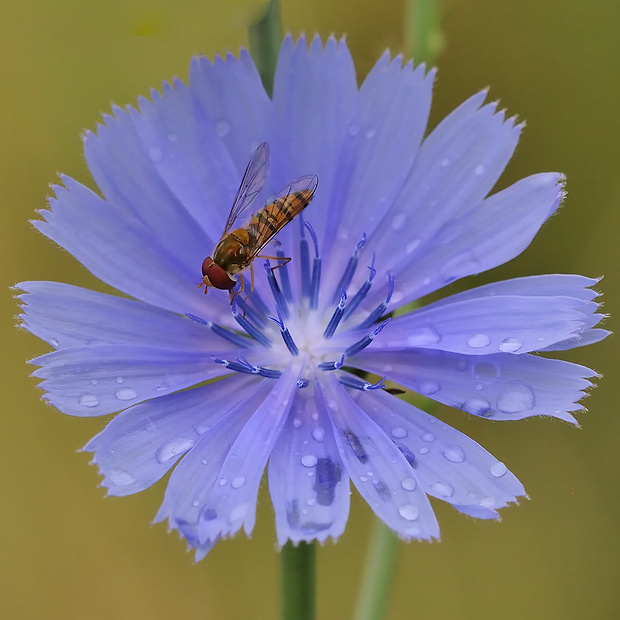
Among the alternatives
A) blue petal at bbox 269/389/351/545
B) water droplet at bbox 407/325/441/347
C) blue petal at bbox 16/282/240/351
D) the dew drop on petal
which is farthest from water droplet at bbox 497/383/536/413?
blue petal at bbox 16/282/240/351

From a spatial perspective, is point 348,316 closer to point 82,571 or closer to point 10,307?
point 10,307

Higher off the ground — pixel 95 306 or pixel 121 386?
pixel 95 306

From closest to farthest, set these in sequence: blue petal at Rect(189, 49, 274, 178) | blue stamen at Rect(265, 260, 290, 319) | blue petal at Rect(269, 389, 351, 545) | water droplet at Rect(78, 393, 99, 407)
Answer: blue petal at Rect(269, 389, 351, 545) < water droplet at Rect(78, 393, 99, 407) < blue petal at Rect(189, 49, 274, 178) < blue stamen at Rect(265, 260, 290, 319)

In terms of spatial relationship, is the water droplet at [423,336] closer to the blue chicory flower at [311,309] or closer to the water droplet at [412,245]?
the blue chicory flower at [311,309]

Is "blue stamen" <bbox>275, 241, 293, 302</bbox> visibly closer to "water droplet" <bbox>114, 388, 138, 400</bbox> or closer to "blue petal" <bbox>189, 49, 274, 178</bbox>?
"blue petal" <bbox>189, 49, 274, 178</bbox>

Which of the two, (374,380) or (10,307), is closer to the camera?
(374,380)

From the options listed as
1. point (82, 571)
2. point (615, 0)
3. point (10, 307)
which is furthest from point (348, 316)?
point (615, 0)

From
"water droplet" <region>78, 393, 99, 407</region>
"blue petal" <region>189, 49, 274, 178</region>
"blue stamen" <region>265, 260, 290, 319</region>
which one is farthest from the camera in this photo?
"blue stamen" <region>265, 260, 290, 319</region>
